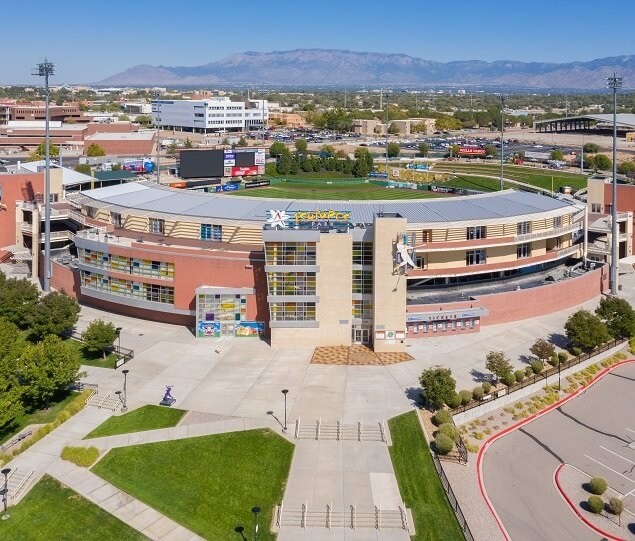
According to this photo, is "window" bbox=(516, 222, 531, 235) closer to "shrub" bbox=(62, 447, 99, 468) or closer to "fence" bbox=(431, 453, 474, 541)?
"fence" bbox=(431, 453, 474, 541)

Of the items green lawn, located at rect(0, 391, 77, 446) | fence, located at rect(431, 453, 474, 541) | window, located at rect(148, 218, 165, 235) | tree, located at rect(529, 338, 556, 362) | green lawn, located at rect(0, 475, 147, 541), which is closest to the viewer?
green lawn, located at rect(0, 475, 147, 541)

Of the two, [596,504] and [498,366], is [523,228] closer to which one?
[498,366]

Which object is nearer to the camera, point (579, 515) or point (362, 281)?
point (579, 515)

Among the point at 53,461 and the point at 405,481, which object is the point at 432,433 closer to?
the point at 405,481

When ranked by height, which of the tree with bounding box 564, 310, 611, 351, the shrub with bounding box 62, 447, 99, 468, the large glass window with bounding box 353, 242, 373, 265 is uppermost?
the large glass window with bounding box 353, 242, 373, 265

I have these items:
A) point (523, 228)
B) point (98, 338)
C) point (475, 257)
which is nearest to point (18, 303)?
point (98, 338)

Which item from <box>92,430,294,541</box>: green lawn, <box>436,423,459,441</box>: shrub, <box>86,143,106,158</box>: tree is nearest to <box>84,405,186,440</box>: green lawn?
<box>92,430,294,541</box>: green lawn

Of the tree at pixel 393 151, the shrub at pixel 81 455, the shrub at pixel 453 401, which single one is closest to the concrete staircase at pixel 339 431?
the shrub at pixel 453 401

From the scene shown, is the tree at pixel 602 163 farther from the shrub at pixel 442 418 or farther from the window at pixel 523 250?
the shrub at pixel 442 418

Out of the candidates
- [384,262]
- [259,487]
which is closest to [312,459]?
[259,487]
